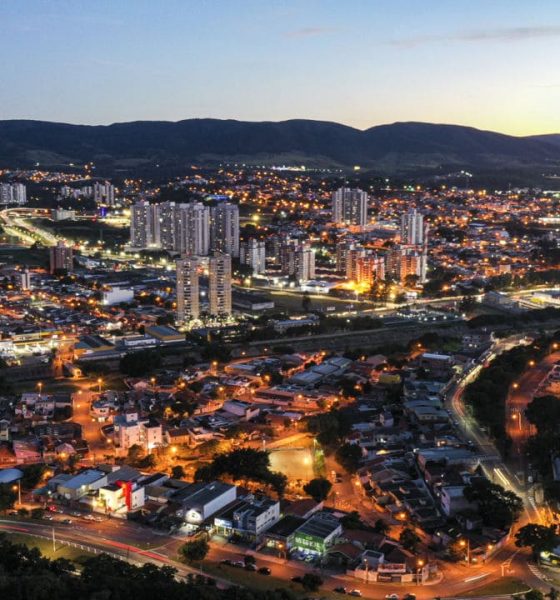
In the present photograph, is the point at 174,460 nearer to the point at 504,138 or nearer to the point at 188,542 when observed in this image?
the point at 188,542

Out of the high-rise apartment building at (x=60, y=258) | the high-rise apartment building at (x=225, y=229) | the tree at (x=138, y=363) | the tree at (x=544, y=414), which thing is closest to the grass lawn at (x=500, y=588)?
the tree at (x=544, y=414)

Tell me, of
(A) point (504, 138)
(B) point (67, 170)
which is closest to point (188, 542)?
(B) point (67, 170)

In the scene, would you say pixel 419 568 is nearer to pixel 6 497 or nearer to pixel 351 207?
pixel 6 497

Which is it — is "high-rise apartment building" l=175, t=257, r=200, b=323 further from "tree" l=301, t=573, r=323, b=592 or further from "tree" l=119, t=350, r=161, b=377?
"tree" l=301, t=573, r=323, b=592

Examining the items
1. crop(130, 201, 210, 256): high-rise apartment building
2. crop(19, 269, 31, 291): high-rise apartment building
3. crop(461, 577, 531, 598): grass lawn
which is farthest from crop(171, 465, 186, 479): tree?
crop(130, 201, 210, 256): high-rise apartment building

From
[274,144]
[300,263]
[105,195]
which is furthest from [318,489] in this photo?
[274,144]

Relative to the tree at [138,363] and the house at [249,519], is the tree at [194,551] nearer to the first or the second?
the house at [249,519]
